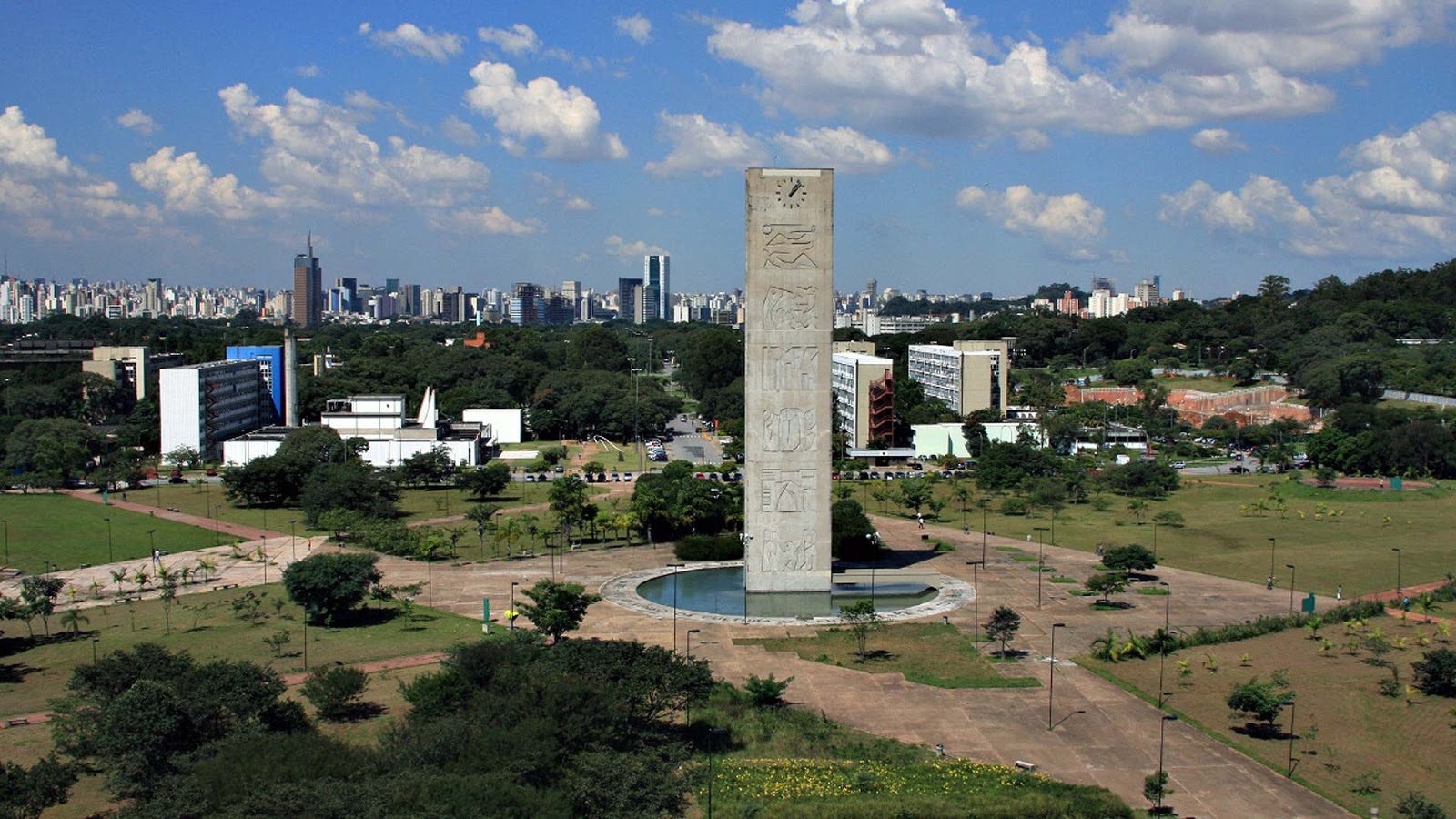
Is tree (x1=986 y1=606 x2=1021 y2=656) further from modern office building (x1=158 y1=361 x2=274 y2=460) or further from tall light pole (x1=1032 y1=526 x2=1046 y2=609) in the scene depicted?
modern office building (x1=158 y1=361 x2=274 y2=460)

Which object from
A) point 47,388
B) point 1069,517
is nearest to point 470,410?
point 47,388

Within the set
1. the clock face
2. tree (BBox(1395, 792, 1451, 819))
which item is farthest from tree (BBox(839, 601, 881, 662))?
tree (BBox(1395, 792, 1451, 819))

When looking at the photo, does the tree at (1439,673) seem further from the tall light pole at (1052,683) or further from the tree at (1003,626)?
the tree at (1003,626)

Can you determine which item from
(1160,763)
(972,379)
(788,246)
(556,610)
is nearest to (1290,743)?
(1160,763)

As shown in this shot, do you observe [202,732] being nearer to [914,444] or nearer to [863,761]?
[863,761]

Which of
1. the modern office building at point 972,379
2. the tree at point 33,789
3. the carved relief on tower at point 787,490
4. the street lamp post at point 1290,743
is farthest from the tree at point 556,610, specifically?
the modern office building at point 972,379

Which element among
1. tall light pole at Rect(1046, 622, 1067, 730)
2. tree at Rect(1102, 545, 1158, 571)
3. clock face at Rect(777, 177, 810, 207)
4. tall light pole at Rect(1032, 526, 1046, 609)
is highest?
clock face at Rect(777, 177, 810, 207)

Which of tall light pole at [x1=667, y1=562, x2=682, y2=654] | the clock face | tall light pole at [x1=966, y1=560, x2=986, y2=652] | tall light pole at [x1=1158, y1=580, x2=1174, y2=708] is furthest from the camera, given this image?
the clock face
